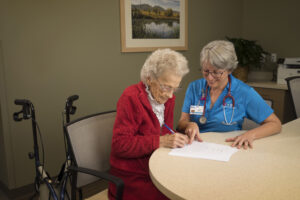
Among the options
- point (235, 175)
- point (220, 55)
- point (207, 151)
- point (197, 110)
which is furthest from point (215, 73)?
point (235, 175)

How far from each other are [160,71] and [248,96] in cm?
68

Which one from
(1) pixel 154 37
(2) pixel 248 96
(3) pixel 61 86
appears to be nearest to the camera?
(2) pixel 248 96

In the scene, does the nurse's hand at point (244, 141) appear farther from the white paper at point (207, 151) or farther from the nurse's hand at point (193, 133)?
the nurse's hand at point (193, 133)

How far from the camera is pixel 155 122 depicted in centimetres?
142

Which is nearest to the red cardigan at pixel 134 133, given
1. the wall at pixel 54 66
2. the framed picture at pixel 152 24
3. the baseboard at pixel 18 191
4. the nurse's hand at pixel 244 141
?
the nurse's hand at pixel 244 141

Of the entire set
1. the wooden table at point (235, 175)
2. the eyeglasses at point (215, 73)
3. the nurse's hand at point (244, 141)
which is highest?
the eyeglasses at point (215, 73)

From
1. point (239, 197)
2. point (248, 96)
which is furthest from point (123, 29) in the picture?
point (239, 197)

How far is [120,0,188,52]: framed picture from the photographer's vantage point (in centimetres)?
292

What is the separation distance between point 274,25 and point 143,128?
11.4ft

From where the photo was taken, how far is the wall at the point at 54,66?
2.25m

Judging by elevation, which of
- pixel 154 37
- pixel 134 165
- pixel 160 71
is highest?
pixel 154 37

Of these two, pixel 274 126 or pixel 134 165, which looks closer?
pixel 134 165

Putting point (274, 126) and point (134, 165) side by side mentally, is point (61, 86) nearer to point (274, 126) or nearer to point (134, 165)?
point (134, 165)

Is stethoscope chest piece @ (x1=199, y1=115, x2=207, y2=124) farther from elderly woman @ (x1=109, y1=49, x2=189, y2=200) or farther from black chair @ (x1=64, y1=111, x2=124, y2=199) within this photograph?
black chair @ (x1=64, y1=111, x2=124, y2=199)
